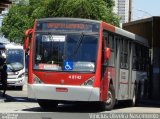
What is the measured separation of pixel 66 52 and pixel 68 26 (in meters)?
0.91

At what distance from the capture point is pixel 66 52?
18469mm

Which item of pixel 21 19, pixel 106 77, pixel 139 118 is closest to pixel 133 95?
pixel 106 77

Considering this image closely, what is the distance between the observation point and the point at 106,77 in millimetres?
19031

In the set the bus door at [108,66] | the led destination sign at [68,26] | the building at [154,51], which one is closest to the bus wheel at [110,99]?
the bus door at [108,66]

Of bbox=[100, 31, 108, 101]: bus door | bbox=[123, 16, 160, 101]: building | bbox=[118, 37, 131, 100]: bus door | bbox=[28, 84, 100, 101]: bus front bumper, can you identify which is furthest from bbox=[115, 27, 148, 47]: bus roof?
bbox=[123, 16, 160, 101]: building

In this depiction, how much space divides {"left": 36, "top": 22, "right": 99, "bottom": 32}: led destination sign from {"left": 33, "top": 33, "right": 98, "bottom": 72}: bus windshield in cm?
22

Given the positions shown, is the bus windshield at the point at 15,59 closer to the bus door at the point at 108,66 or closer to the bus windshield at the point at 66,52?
the bus door at the point at 108,66

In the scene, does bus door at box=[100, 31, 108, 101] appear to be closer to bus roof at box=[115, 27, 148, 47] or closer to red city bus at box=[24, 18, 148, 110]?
red city bus at box=[24, 18, 148, 110]

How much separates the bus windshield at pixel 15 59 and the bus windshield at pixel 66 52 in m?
16.3

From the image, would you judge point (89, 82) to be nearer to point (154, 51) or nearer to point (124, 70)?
point (124, 70)

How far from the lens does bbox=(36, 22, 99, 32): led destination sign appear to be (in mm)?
18750

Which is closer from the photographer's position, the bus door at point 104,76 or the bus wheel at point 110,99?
the bus door at point 104,76

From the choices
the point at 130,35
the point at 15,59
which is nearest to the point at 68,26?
the point at 130,35

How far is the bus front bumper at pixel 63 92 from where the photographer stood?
1803cm
